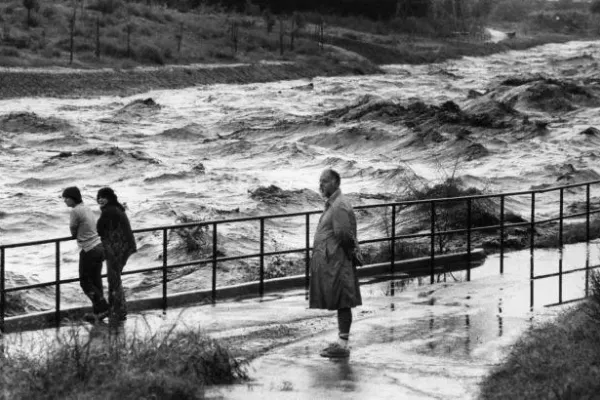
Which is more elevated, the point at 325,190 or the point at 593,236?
the point at 325,190

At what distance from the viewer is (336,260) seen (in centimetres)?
1224

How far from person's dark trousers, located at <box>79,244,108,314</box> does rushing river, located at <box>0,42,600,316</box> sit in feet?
19.9

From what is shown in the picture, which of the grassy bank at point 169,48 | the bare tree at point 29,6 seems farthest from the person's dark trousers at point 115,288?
the bare tree at point 29,6

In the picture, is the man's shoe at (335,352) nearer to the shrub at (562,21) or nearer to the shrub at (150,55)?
the shrub at (150,55)

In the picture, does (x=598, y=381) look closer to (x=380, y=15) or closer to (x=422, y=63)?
(x=422, y=63)

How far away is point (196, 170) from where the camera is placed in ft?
127

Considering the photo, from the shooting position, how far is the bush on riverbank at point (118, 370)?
9945 mm

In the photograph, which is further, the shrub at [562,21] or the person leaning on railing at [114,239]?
the shrub at [562,21]

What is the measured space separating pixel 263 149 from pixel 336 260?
1290 inches

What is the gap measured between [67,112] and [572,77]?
98.1 ft

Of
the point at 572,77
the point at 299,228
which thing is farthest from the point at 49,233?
the point at 572,77

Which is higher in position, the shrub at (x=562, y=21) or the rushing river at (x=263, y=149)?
the shrub at (x=562, y=21)

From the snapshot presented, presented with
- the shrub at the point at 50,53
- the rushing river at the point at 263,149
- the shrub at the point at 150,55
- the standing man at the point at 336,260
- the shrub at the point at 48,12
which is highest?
the shrub at the point at 48,12

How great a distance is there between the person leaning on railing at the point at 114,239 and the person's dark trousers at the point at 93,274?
0.10 meters
